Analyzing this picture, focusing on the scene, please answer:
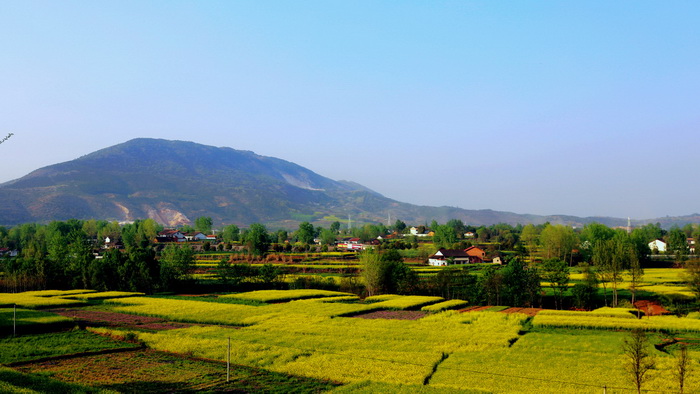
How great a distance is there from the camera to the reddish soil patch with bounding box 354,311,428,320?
53.4 m

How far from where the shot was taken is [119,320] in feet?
158

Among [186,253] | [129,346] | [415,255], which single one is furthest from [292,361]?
[415,255]

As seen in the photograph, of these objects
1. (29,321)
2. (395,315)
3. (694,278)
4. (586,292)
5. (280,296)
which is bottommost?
(280,296)

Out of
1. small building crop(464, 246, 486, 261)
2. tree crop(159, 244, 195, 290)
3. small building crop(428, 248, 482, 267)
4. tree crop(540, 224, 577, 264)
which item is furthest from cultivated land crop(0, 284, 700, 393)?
small building crop(464, 246, 486, 261)

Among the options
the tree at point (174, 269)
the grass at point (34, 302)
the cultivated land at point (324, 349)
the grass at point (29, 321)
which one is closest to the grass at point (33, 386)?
the cultivated land at point (324, 349)

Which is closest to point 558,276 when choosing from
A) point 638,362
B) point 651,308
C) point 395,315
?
point 651,308

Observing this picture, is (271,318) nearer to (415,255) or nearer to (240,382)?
(240,382)

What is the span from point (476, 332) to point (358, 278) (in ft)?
153

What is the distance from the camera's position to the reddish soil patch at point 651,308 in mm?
59006

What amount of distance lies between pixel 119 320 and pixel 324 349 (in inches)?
956

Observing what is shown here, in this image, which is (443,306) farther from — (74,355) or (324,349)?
(74,355)

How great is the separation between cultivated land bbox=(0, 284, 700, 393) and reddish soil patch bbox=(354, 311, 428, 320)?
0.13 metres

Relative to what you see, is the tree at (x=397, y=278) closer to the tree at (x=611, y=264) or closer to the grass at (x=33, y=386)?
the tree at (x=611, y=264)

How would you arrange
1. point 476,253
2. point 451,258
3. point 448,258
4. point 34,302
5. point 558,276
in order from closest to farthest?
point 34,302 → point 558,276 → point 448,258 → point 451,258 → point 476,253
